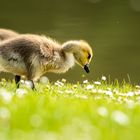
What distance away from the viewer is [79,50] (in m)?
9.62

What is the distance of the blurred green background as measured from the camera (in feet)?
51.2

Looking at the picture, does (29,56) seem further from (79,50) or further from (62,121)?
(62,121)

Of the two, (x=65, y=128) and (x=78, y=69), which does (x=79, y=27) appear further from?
(x=65, y=128)

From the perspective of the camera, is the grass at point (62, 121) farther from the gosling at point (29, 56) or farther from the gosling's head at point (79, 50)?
the gosling's head at point (79, 50)

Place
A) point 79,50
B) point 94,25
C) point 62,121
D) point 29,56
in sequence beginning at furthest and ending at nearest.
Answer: point 94,25, point 79,50, point 29,56, point 62,121

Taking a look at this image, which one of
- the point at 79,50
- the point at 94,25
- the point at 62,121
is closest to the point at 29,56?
the point at 79,50

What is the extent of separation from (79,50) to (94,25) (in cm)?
1117

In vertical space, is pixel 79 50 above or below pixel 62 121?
above

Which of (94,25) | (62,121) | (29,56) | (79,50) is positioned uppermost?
(94,25)

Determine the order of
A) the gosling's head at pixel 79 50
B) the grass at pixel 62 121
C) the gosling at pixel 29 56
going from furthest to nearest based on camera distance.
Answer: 1. the gosling's head at pixel 79 50
2. the gosling at pixel 29 56
3. the grass at pixel 62 121

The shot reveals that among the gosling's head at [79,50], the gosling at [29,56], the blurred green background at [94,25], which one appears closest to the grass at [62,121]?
the gosling at [29,56]

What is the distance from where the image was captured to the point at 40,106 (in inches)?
194

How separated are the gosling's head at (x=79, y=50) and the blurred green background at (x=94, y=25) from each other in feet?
12.5

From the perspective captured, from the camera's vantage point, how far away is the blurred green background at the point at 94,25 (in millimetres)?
15611
